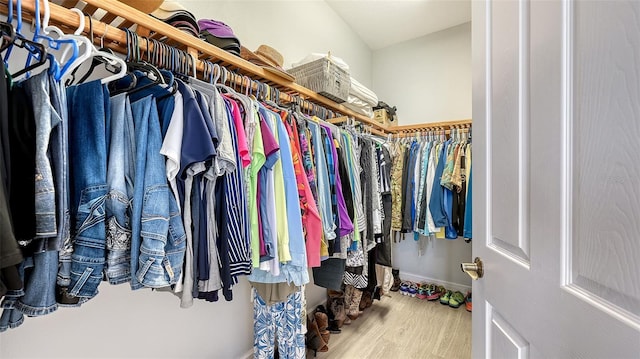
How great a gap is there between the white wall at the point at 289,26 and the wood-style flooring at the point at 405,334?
2147mm

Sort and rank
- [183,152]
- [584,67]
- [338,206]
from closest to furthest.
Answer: [584,67] < [183,152] < [338,206]

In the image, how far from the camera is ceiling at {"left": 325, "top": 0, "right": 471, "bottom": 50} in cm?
252

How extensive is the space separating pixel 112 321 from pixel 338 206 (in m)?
1.08

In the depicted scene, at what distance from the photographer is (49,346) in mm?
926

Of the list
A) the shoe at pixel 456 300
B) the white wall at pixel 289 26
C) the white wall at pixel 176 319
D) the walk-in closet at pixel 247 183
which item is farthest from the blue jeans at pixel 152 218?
the shoe at pixel 456 300

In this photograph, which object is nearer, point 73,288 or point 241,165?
point 73,288

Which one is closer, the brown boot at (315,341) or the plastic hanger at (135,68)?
the plastic hanger at (135,68)

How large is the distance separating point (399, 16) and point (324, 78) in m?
1.70

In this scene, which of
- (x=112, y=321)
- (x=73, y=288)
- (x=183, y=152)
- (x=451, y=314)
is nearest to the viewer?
(x=73, y=288)

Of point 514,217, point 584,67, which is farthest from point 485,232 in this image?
point 584,67

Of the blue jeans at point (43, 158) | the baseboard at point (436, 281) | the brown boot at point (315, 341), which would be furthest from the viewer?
the baseboard at point (436, 281)

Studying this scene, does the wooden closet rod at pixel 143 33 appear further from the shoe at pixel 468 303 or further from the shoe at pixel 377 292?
the shoe at pixel 468 303

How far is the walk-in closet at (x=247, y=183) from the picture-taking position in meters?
0.41

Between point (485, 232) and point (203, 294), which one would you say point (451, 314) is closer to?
point (485, 232)
